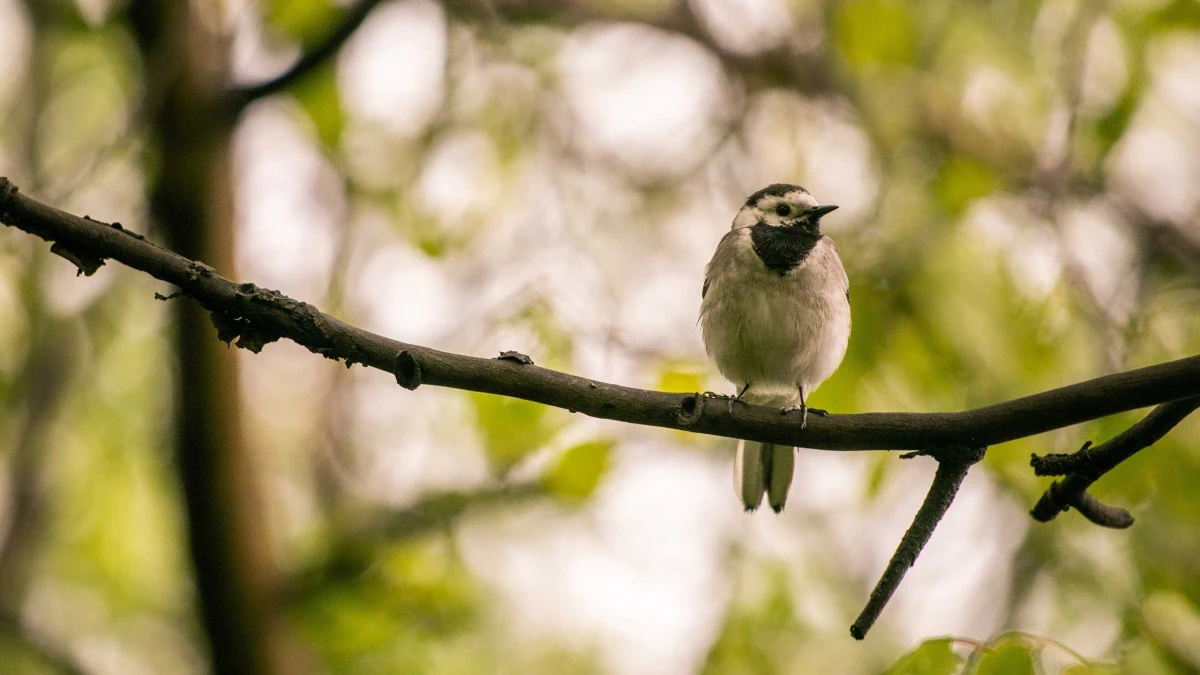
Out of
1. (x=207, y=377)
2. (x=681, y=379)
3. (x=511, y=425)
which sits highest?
(x=207, y=377)

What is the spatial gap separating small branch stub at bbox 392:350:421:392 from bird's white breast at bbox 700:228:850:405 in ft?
7.00

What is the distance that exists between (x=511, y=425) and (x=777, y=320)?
3.67ft

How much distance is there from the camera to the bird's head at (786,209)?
4359 millimetres

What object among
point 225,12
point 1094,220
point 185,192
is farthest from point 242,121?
point 1094,220

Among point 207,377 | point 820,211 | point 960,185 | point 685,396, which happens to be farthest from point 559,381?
point 960,185

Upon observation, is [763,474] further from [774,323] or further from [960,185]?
[960,185]

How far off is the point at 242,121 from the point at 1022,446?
3.27m

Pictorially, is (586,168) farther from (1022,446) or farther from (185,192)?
(1022,446)

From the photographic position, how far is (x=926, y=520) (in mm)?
2295

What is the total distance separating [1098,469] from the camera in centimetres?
222

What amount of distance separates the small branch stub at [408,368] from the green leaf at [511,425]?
1787 mm

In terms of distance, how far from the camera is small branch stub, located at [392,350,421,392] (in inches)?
79.0

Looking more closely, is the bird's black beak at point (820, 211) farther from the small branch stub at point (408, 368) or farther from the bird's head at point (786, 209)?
the small branch stub at point (408, 368)

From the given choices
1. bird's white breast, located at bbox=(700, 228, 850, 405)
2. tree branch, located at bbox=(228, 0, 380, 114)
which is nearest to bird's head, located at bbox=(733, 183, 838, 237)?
bird's white breast, located at bbox=(700, 228, 850, 405)
